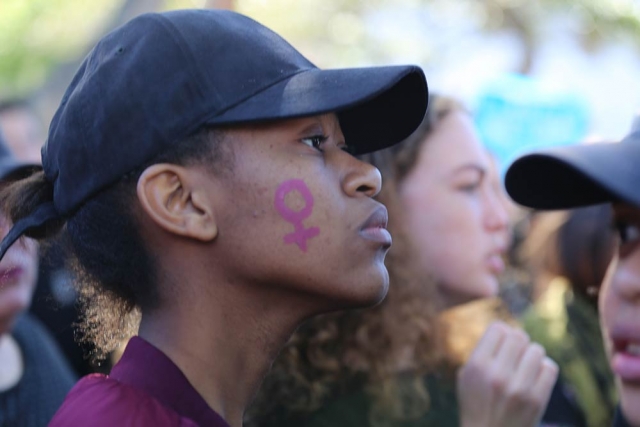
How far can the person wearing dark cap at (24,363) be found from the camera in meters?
2.61

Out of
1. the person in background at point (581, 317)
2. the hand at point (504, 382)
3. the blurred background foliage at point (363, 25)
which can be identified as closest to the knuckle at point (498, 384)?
the hand at point (504, 382)

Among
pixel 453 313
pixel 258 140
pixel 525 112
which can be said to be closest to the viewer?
pixel 258 140

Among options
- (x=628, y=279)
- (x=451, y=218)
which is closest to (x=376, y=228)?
(x=628, y=279)

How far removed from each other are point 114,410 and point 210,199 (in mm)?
447

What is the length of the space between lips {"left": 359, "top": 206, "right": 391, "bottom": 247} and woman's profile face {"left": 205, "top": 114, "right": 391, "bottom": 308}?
0.02 meters

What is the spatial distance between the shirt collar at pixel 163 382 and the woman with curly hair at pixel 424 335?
3.48ft

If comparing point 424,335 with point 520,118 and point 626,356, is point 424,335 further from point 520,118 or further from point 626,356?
point 520,118

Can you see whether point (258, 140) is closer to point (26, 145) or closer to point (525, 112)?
point (525, 112)

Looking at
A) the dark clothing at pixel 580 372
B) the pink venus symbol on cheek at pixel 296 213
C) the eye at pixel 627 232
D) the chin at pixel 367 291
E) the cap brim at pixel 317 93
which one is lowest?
the dark clothing at pixel 580 372

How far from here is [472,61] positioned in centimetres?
1388

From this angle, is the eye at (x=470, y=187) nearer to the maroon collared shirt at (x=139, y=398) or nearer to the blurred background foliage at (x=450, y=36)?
the maroon collared shirt at (x=139, y=398)

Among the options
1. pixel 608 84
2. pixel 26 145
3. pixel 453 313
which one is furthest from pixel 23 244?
pixel 608 84

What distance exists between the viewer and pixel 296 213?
5.73 ft

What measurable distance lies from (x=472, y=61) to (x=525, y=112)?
8.78m
